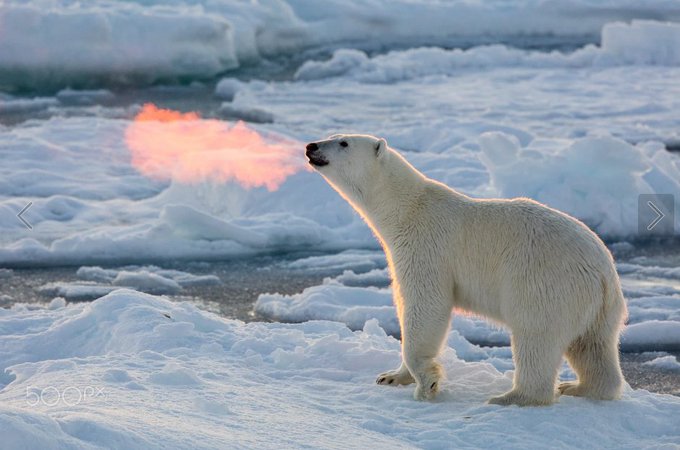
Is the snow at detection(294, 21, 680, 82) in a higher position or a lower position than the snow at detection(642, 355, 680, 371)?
higher

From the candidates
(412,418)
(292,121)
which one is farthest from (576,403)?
(292,121)

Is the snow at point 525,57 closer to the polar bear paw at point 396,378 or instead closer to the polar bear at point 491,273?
the polar bear at point 491,273

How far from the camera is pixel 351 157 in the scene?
14.6 feet

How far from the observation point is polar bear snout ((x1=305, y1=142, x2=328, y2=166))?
4.41 meters

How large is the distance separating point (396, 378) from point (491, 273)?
2.14 ft

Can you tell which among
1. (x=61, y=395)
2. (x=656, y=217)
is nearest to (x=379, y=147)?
(x=61, y=395)

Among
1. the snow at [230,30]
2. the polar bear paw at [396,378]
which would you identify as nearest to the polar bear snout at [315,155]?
the polar bear paw at [396,378]

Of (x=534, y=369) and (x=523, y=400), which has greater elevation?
(x=534, y=369)

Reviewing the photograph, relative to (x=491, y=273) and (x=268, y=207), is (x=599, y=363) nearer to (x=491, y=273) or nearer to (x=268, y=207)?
(x=491, y=273)

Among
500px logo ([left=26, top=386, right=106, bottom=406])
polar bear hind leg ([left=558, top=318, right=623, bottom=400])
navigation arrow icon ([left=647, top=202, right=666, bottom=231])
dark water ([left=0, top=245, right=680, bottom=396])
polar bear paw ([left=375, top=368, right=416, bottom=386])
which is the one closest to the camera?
500px logo ([left=26, top=386, right=106, bottom=406])

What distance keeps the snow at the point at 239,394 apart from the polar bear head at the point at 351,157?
82 cm

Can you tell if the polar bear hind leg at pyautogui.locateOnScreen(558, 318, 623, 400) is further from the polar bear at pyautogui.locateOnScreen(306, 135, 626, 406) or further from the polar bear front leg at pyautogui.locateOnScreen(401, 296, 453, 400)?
the polar bear front leg at pyautogui.locateOnScreen(401, 296, 453, 400)

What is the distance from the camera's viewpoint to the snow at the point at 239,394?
3.26 meters

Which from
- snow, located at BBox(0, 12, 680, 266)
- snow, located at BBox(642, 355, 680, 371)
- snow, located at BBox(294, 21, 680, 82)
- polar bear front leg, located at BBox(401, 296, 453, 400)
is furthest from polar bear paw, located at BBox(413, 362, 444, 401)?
snow, located at BBox(294, 21, 680, 82)
